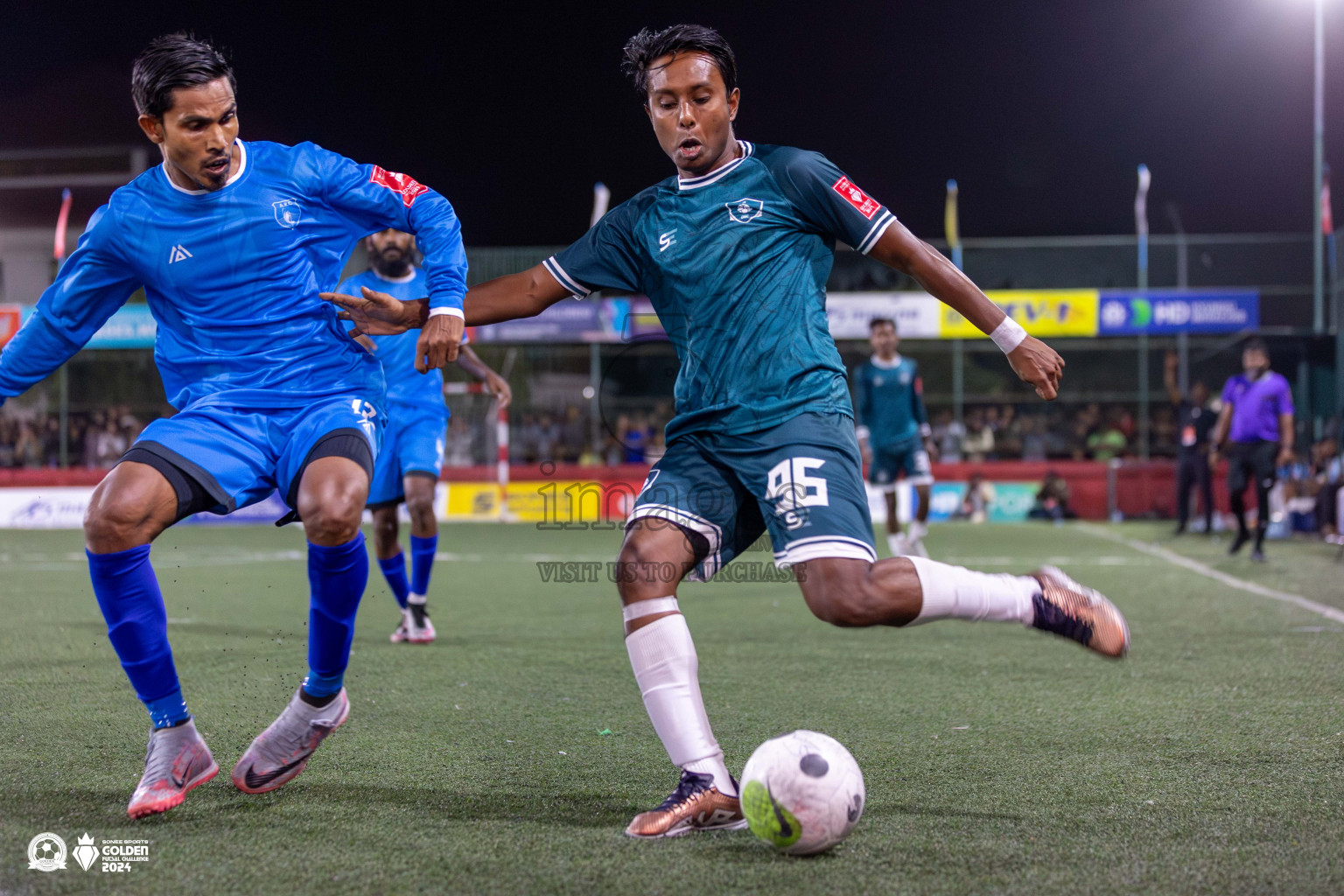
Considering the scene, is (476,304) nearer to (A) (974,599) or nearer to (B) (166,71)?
(B) (166,71)

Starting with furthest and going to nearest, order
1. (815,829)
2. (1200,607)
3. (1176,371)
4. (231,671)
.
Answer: (1176,371) → (1200,607) → (231,671) → (815,829)

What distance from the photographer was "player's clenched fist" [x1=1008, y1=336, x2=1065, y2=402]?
3094 mm

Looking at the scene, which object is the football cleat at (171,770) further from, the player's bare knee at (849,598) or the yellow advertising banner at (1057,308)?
the yellow advertising banner at (1057,308)

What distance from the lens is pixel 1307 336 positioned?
19.7 m

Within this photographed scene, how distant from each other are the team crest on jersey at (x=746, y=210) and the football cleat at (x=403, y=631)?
4.06m

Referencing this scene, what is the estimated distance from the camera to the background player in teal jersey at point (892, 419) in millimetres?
11359

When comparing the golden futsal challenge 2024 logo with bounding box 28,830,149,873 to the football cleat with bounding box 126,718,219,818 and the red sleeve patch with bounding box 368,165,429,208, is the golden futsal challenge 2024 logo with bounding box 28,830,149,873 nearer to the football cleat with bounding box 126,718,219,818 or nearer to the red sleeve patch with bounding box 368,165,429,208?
the football cleat with bounding box 126,718,219,818

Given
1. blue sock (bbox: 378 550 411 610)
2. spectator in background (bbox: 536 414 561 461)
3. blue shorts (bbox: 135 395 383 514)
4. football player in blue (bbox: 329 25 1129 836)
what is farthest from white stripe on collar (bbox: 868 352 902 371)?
spectator in background (bbox: 536 414 561 461)

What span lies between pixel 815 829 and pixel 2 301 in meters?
23.3

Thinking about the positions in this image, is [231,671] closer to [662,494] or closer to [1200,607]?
[662,494]

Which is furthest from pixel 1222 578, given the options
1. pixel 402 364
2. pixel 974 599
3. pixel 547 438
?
pixel 547 438

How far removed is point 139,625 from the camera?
320cm

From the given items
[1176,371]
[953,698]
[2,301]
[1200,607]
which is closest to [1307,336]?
[1176,371]

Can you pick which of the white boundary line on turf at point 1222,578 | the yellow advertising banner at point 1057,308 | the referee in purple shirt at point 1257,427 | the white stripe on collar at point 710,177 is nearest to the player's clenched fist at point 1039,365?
the white stripe on collar at point 710,177
